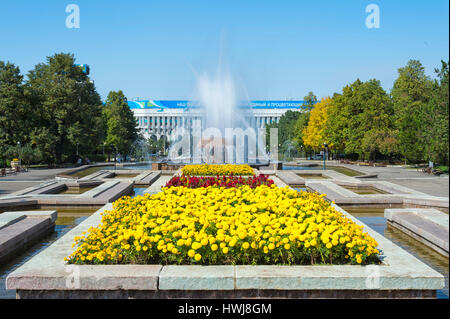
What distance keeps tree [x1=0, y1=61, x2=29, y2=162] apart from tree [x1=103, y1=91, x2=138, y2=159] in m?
15.4

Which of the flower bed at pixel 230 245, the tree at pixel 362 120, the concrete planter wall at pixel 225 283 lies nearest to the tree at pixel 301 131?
the tree at pixel 362 120

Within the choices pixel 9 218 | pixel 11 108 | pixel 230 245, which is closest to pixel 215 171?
pixel 9 218

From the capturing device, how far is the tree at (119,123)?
174 ft

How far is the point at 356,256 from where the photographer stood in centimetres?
492

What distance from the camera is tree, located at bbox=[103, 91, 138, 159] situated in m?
53.1

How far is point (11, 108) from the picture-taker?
3681cm

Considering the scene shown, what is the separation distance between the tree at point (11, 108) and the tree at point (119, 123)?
15.4 metres

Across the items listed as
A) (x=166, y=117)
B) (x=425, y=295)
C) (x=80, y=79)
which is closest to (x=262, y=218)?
(x=425, y=295)

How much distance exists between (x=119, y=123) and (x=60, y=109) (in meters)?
14.5

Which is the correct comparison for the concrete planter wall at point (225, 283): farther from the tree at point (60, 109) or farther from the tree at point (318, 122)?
the tree at point (318, 122)

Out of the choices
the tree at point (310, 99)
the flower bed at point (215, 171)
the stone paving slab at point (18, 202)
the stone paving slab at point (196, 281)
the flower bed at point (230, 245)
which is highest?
the tree at point (310, 99)

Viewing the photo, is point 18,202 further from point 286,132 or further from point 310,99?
point 286,132
